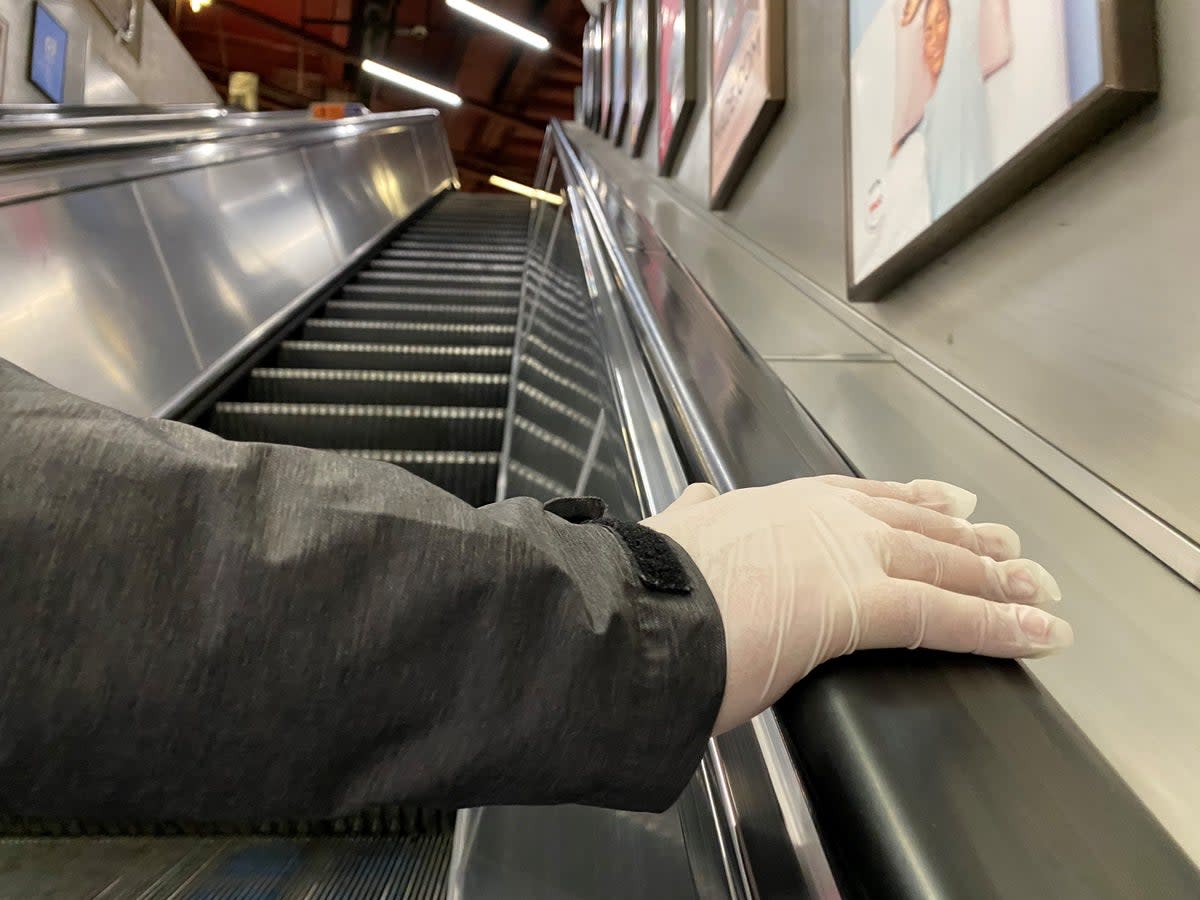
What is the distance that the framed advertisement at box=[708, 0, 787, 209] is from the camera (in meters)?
2.85

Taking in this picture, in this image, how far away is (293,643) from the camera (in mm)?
527

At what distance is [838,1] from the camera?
249cm

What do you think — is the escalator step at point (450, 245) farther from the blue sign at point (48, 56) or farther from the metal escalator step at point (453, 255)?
the blue sign at point (48, 56)

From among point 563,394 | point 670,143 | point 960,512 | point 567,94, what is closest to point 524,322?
point 563,394

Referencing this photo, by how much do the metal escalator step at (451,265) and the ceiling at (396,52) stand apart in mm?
8892

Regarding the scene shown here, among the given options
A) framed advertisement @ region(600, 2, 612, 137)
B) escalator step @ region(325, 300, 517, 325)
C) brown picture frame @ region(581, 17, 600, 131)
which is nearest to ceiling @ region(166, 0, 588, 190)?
brown picture frame @ region(581, 17, 600, 131)

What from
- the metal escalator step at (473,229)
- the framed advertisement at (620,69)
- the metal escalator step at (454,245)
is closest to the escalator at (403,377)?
the metal escalator step at (454,245)

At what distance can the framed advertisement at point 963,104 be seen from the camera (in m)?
1.21

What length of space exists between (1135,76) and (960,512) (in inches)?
29.5

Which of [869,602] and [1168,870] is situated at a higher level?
[869,602]

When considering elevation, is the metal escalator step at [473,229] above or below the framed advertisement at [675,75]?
Result: below

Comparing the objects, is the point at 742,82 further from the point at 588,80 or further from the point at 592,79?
the point at 588,80

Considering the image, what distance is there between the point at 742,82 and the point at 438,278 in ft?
5.43

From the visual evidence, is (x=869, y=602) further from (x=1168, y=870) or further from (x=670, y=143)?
(x=670, y=143)
